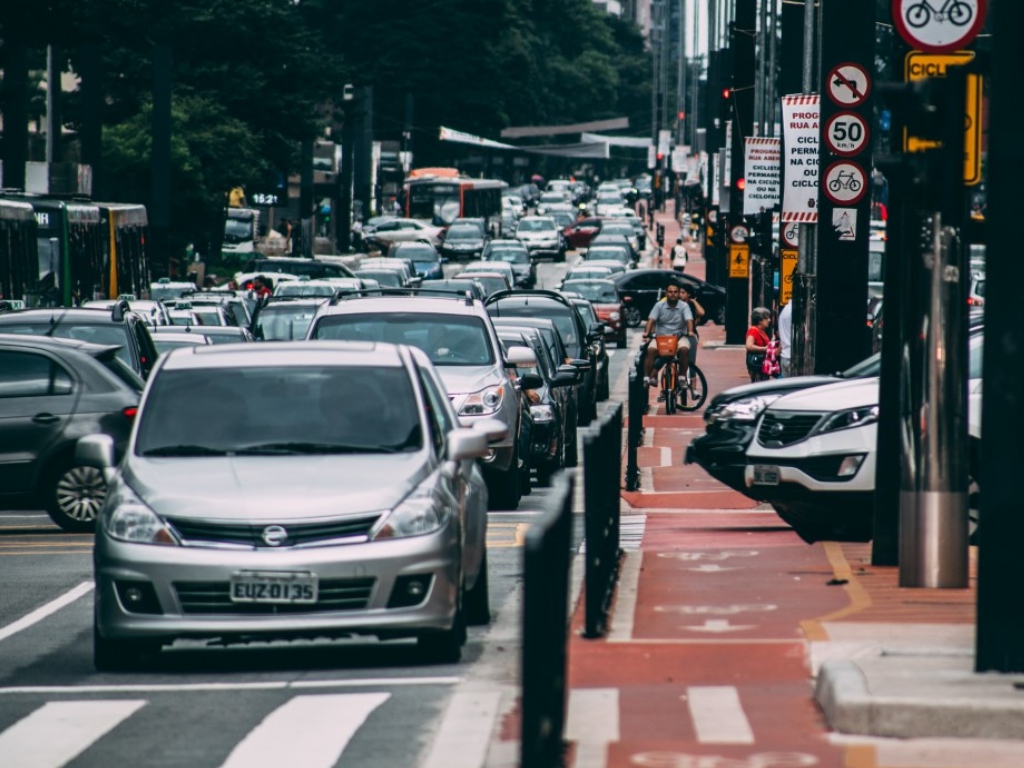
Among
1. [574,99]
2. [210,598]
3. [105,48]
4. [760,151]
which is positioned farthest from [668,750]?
[574,99]

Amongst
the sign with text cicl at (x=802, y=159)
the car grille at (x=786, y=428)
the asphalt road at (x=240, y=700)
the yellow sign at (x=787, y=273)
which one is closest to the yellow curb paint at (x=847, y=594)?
the car grille at (x=786, y=428)

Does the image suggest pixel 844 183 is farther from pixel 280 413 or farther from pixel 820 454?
pixel 280 413

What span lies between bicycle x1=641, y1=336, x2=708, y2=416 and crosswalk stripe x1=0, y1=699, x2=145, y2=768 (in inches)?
830

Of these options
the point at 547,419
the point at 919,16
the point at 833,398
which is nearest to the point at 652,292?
the point at 547,419

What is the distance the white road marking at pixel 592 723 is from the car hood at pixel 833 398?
6299mm

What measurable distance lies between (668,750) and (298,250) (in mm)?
77129

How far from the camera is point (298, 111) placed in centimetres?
7375

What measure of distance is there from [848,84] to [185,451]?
394 inches

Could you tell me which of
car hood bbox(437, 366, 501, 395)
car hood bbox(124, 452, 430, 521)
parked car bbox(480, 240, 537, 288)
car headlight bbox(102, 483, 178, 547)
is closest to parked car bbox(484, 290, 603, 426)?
car hood bbox(437, 366, 501, 395)

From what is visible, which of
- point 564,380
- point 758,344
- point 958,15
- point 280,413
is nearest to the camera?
point 280,413

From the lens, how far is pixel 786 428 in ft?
50.5

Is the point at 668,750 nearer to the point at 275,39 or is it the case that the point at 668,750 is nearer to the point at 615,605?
the point at 615,605

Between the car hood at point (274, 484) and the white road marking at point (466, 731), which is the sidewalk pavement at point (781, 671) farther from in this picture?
the car hood at point (274, 484)

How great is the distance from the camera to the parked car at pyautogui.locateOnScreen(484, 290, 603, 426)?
101 feet
